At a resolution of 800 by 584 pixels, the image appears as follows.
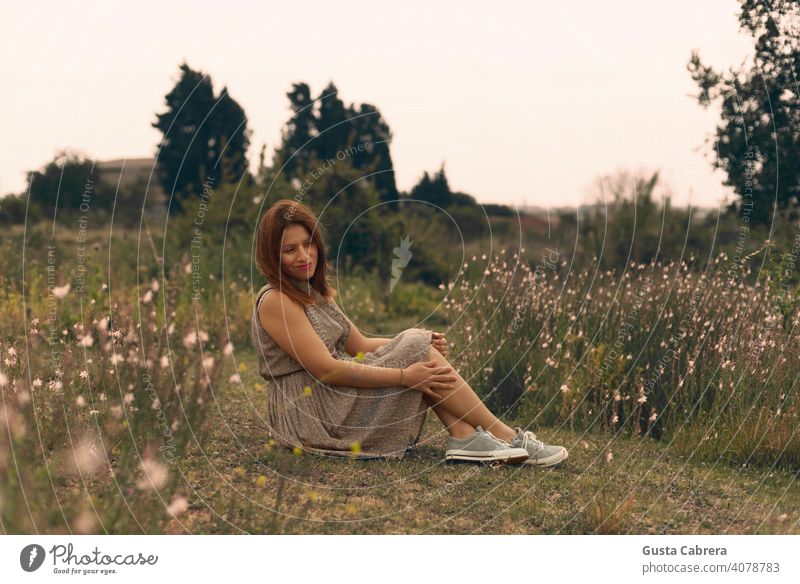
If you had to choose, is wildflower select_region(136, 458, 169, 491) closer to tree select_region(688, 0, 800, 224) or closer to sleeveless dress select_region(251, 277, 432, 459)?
sleeveless dress select_region(251, 277, 432, 459)

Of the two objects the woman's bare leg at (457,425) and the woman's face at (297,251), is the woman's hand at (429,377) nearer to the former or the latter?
the woman's bare leg at (457,425)

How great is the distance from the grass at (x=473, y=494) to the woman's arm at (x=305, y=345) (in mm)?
404

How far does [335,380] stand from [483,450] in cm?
78

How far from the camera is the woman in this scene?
4086 millimetres

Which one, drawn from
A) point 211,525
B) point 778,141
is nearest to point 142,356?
point 211,525

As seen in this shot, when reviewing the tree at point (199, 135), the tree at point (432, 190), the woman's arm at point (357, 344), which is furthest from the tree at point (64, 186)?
the woman's arm at point (357, 344)

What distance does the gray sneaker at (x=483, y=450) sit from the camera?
13.8 ft

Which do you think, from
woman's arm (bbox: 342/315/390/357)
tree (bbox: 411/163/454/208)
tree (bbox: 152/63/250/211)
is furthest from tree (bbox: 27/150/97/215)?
woman's arm (bbox: 342/315/390/357)

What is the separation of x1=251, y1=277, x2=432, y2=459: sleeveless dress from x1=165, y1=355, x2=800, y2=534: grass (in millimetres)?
102

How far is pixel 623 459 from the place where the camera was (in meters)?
4.50

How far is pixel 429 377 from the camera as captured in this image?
4.16 metres

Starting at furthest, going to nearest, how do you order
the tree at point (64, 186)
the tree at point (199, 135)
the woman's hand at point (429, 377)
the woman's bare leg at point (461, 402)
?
the tree at point (64, 186)
the tree at point (199, 135)
the woman's bare leg at point (461, 402)
the woman's hand at point (429, 377)

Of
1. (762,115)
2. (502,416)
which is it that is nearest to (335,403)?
(502,416)
